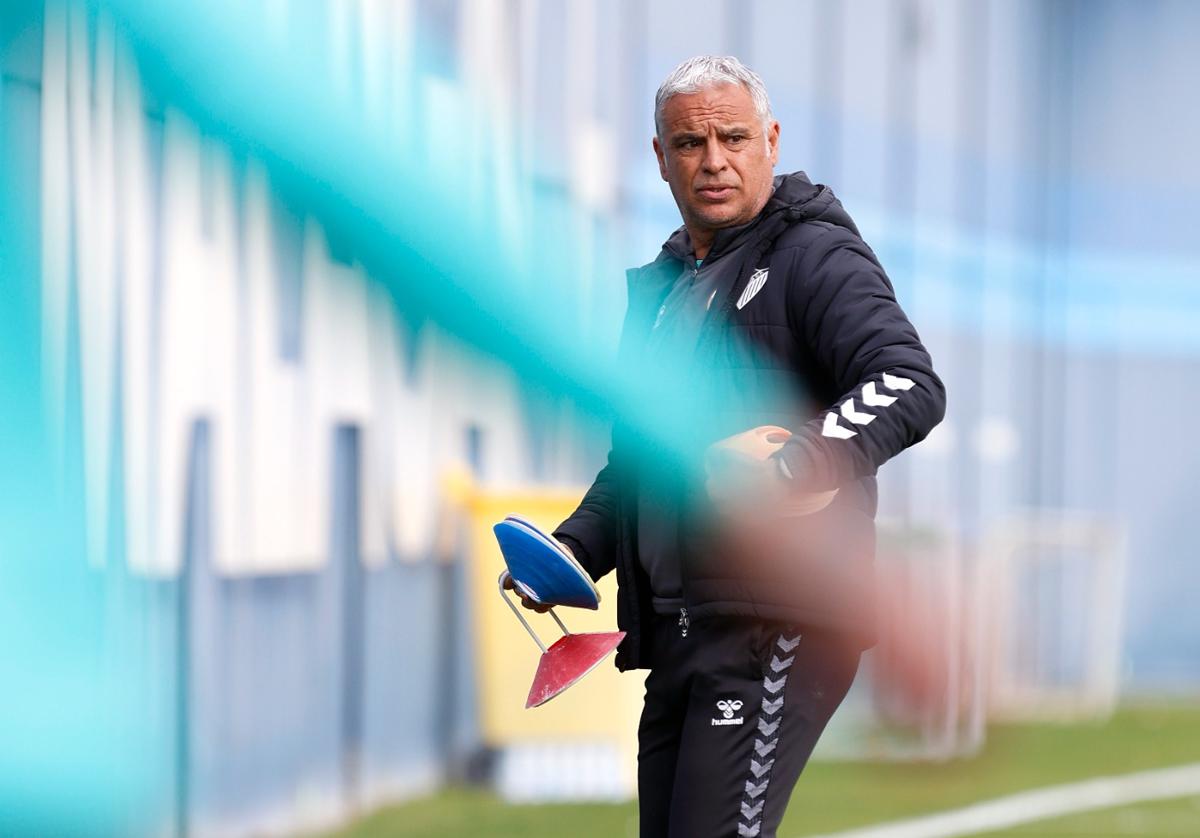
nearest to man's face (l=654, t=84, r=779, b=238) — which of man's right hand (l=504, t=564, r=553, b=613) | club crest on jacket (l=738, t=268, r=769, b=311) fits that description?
club crest on jacket (l=738, t=268, r=769, b=311)

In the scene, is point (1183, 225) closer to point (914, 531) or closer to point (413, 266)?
point (914, 531)

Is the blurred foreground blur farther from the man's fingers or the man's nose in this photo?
the man's nose

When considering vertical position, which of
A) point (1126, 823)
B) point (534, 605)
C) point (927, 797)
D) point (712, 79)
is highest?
point (712, 79)

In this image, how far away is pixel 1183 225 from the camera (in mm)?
16719

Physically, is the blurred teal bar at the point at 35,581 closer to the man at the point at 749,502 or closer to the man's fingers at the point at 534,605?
the man's fingers at the point at 534,605

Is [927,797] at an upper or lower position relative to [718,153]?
lower

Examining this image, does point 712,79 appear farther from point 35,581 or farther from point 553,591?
point 35,581

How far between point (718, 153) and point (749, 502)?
62cm

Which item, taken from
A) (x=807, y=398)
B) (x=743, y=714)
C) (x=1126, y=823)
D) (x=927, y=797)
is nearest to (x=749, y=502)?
(x=807, y=398)

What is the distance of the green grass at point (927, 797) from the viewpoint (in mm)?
7648

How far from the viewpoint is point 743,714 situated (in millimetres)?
3303

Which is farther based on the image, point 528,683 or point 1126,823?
point 528,683

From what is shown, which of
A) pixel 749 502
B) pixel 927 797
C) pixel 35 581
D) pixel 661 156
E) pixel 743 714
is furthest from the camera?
pixel 927 797

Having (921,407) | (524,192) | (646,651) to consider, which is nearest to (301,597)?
(524,192)
